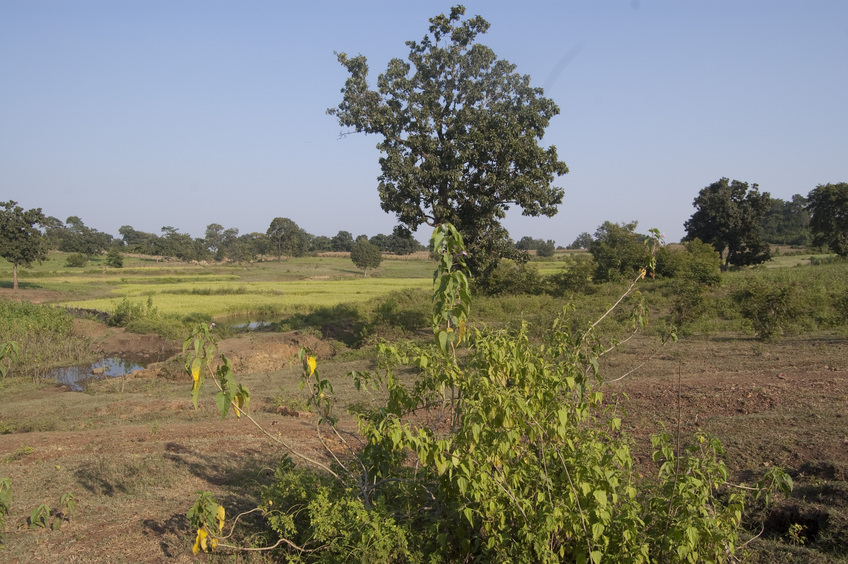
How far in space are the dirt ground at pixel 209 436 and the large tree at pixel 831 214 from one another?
2493 centimetres

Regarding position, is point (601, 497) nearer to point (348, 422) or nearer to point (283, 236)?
point (348, 422)

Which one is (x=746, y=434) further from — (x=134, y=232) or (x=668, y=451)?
(x=134, y=232)

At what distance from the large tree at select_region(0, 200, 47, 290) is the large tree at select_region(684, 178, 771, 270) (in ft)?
128

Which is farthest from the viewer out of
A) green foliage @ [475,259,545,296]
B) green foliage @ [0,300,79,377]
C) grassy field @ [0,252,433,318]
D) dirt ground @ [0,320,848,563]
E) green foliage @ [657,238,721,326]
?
grassy field @ [0,252,433,318]

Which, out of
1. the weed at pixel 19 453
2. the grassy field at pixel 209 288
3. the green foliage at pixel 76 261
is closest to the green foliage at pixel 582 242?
the grassy field at pixel 209 288

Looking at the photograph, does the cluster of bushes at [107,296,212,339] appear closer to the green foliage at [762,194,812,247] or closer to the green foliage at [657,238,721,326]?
the green foliage at [657,238,721,326]

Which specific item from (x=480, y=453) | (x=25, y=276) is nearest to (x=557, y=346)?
(x=480, y=453)

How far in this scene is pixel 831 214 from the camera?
33094mm

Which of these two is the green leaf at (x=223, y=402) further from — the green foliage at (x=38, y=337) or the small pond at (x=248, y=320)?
the small pond at (x=248, y=320)

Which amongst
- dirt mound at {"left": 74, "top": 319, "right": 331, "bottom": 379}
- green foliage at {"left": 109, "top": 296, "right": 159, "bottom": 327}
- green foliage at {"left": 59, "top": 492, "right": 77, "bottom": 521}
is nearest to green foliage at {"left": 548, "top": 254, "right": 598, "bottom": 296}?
dirt mound at {"left": 74, "top": 319, "right": 331, "bottom": 379}

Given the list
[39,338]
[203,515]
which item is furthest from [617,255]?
[203,515]

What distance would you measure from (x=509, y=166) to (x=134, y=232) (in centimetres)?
11632

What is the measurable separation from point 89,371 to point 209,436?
10.8 metres

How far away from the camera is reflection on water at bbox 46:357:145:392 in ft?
49.9
